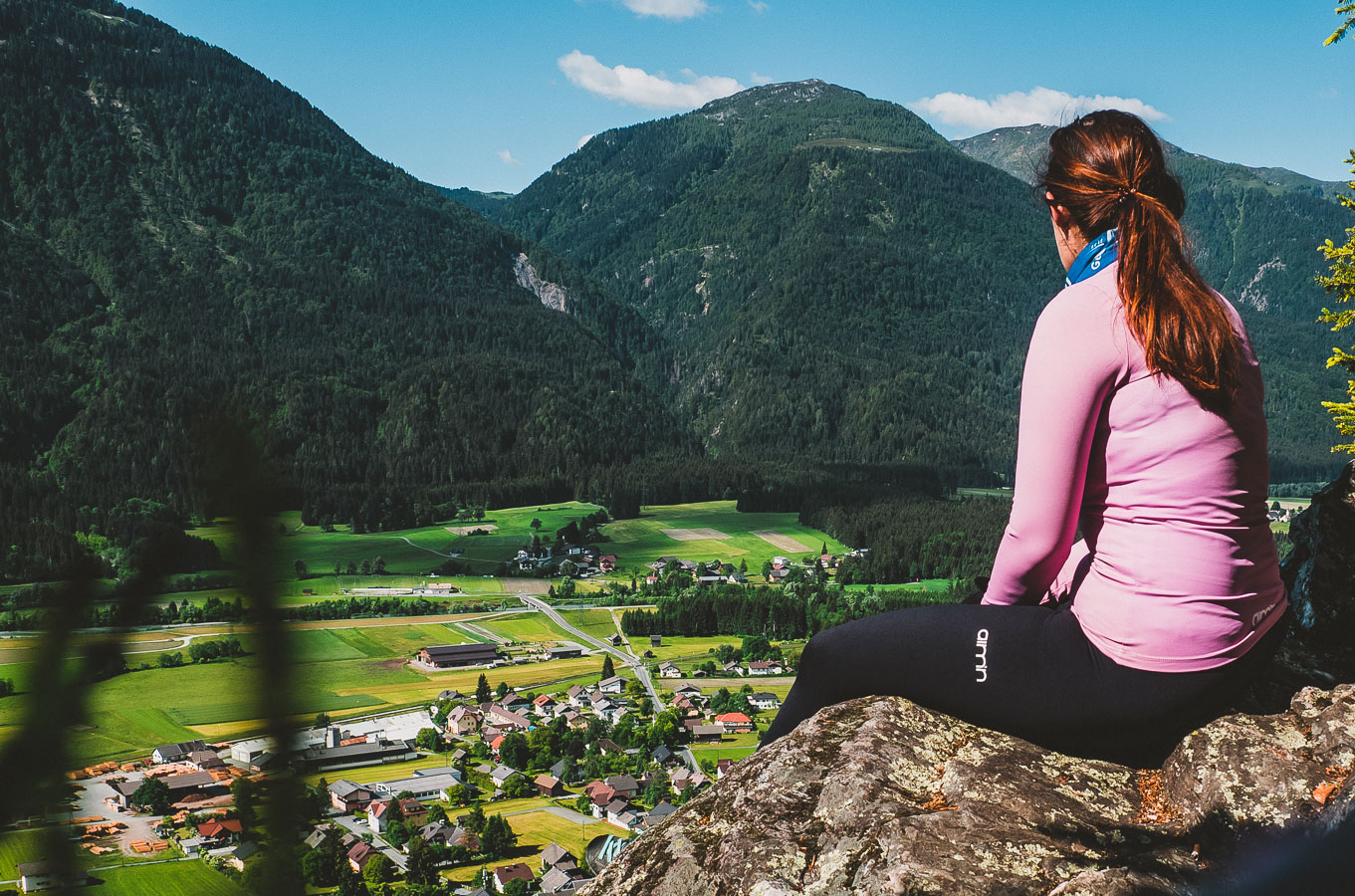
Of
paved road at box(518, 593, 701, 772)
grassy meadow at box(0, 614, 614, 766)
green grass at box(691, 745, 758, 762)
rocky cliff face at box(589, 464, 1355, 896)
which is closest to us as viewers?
grassy meadow at box(0, 614, 614, 766)

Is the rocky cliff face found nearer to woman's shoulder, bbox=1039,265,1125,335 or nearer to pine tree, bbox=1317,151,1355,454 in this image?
woman's shoulder, bbox=1039,265,1125,335

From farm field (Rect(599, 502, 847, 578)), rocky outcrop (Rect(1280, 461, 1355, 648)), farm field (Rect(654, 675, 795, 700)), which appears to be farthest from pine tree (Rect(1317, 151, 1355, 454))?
farm field (Rect(599, 502, 847, 578))

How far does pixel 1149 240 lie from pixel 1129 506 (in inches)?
34.9

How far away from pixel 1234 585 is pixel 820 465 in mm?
152027

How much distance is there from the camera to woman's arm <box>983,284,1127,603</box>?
10.1 feet

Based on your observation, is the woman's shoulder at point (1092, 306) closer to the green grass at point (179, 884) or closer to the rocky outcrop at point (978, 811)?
the rocky outcrop at point (978, 811)

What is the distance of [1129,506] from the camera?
313cm

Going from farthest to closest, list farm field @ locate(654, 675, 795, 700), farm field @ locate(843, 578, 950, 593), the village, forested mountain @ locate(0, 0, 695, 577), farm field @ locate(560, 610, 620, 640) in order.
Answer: forested mountain @ locate(0, 0, 695, 577), farm field @ locate(843, 578, 950, 593), farm field @ locate(560, 610, 620, 640), farm field @ locate(654, 675, 795, 700), the village

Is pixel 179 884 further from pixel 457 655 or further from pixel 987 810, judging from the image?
pixel 457 655

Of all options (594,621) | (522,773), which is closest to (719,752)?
(522,773)

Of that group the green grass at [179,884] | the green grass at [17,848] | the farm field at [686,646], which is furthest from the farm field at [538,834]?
the green grass at [17,848]

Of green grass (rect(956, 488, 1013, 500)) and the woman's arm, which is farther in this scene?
green grass (rect(956, 488, 1013, 500))

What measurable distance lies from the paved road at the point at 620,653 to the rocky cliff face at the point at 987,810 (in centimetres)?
3546

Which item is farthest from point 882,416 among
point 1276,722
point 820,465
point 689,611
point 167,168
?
point 1276,722
